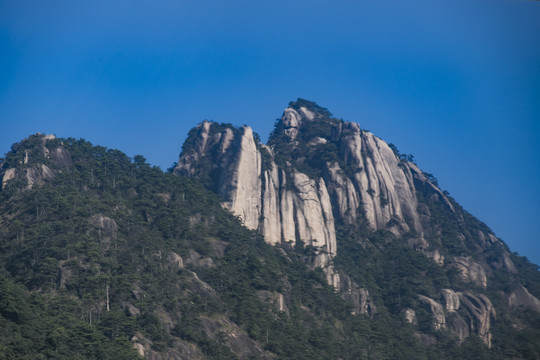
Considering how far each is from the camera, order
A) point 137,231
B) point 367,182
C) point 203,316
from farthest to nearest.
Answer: point 367,182 → point 137,231 → point 203,316

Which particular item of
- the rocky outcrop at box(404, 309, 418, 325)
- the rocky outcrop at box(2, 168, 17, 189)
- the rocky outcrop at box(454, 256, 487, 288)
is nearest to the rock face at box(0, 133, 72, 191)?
the rocky outcrop at box(2, 168, 17, 189)

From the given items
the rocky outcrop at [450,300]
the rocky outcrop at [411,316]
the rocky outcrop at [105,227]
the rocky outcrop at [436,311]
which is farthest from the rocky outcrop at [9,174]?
the rocky outcrop at [450,300]

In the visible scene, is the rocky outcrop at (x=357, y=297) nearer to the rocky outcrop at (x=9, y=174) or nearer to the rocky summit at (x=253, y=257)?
the rocky summit at (x=253, y=257)

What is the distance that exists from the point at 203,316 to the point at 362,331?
1818cm

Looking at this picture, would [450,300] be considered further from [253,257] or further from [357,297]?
[253,257]

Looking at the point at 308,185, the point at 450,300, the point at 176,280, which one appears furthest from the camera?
the point at 308,185

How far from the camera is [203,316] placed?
196 ft

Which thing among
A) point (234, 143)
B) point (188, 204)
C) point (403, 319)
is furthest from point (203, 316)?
point (234, 143)

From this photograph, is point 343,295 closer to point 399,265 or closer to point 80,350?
point 399,265

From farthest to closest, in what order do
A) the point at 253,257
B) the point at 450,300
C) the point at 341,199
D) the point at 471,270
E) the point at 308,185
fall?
the point at 341,199 < the point at 471,270 < the point at 308,185 < the point at 450,300 < the point at 253,257

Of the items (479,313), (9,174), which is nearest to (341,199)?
(479,313)

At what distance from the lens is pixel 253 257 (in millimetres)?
70312

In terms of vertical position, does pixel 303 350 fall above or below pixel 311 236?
below

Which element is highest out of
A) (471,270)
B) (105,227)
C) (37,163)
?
(37,163)
